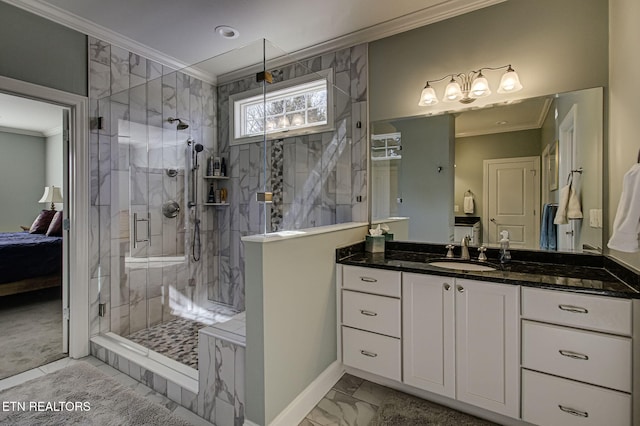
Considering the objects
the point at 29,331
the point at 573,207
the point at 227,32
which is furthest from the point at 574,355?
the point at 29,331

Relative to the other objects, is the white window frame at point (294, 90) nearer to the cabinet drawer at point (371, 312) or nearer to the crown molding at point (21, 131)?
the cabinet drawer at point (371, 312)

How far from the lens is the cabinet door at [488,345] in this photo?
1.56 meters

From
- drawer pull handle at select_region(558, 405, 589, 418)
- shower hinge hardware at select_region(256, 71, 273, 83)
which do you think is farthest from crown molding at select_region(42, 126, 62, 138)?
drawer pull handle at select_region(558, 405, 589, 418)

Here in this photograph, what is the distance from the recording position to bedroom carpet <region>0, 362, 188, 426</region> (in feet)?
5.63

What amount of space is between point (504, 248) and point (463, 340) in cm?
72

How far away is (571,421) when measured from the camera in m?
1.43

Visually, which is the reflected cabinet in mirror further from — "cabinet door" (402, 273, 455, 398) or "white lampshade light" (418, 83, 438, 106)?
"cabinet door" (402, 273, 455, 398)

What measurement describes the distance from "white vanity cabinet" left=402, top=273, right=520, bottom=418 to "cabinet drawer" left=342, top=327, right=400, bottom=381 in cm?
7

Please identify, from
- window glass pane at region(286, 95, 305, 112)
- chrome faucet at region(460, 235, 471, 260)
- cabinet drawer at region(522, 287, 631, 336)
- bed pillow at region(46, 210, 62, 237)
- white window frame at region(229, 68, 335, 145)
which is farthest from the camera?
bed pillow at region(46, 210, 62, 237)

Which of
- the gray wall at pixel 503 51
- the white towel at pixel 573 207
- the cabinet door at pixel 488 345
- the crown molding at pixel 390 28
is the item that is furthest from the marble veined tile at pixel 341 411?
the crown molding at pixel 390 28

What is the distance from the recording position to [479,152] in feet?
7.14

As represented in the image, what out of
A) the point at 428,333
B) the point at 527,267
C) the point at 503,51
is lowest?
the point at 428,333

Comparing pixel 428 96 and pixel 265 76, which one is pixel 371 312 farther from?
pixel 265 76

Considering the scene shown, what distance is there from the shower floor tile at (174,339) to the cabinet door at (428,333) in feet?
4.72
